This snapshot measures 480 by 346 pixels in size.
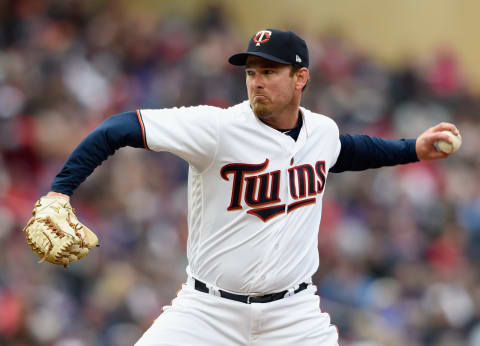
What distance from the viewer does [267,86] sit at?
4188mm

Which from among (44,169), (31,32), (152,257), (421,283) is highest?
(31,32)

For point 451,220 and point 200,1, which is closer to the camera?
point 451,220

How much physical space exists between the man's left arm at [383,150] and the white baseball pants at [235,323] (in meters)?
0.83

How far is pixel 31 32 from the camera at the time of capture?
1012 cm

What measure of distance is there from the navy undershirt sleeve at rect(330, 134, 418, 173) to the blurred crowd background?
11.6 feet

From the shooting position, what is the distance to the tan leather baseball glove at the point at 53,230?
3744 mm

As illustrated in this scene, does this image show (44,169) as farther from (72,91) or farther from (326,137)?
(326,137)

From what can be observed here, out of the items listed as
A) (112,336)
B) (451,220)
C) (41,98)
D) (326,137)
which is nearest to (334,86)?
(451,220)

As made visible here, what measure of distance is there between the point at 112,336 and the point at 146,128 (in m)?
3.95

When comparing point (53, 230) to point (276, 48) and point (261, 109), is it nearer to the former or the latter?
point (261, 109)

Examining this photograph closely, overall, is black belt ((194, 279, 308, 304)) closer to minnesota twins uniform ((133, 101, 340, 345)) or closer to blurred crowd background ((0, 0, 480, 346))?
minnesota twins uniform ((133, 101, 340, 345))

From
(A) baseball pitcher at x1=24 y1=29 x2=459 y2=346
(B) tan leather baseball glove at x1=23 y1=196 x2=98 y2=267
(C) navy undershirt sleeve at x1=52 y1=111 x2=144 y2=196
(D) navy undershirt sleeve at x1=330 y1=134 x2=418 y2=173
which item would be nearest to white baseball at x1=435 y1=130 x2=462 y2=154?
(D) navy undershirt sleeve at x1=330 y1=134 x2=418 y2=173

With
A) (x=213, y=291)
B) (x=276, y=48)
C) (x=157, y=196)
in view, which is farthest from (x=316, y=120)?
(x=157, y=196)

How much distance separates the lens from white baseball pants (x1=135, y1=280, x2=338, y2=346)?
4.04 m
